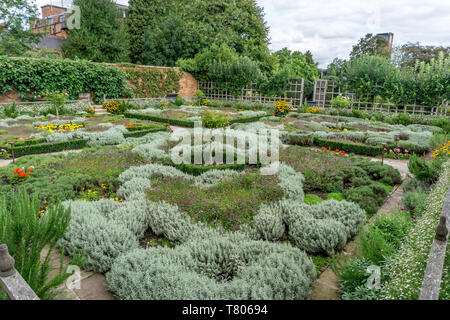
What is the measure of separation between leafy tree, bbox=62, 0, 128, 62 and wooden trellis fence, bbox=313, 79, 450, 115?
16718mm

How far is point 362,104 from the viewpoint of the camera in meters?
18.2

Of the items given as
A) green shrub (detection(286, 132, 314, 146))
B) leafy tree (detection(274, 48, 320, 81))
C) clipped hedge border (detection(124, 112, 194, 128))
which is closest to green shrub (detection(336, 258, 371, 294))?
green shrub (detection(286, 132, 314, 146))

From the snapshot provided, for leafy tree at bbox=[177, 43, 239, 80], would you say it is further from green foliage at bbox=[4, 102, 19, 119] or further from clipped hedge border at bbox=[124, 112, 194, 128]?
green foliage at bbox=[4, 102, 19, 119]

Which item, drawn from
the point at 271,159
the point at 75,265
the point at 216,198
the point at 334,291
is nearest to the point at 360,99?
the point at 271,159

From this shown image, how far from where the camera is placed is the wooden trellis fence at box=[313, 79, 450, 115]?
1587 cm

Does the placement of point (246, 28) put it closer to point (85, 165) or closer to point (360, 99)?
point (360, 99)

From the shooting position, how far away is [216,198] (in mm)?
4652

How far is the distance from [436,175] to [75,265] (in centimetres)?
625


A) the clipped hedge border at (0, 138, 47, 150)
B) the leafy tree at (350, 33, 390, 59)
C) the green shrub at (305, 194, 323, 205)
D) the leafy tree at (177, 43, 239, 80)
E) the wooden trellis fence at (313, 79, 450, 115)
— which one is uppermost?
the leafy tree at (350, 33, 390, 59)

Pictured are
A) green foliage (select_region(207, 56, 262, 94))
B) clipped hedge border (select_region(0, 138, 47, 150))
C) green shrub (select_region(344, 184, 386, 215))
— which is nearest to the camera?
green shrub (select_region(344, 184, 386, 215))

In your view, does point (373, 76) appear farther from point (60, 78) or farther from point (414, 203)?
point (60, 78)

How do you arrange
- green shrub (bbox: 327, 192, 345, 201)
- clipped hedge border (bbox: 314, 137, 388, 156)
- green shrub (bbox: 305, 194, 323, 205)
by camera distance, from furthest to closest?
clipped hedge border (bbox: 314, 137, 388, 156), green shrub (bbox: 327, 192, 345, 201), green shrub (bbox: 305, 194, 323, 205)

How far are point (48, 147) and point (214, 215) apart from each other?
6.71 metres

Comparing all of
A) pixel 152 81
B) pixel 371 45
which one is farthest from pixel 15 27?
pixel 371 45
